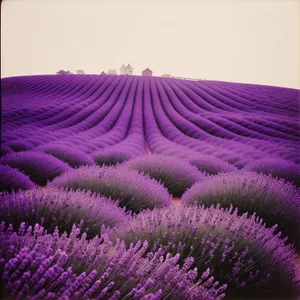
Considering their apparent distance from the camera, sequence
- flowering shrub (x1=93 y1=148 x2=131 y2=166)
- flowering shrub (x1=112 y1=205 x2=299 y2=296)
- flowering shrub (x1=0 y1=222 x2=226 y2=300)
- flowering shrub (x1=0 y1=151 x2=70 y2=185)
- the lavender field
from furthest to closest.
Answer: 1. flowering shrub (x1=93 y1=148 x2=131 y2=166)
2. flowering shrub (x1=0 y1=151 x2=70 y2=185)
3. flowering shrub (x1=112 y1=205 x2=299 y2=296)
4. the lavender field
5. flowering shrub (x1=0 y1=222 x2=226 y2=300)

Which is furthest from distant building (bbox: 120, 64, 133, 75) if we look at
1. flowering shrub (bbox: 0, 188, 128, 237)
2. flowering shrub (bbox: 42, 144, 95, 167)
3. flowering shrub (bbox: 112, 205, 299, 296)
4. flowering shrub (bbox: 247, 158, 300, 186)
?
flowering shrub (bbox: 247, 158, 300, 186)

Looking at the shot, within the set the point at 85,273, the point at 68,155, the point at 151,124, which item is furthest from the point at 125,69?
the point at 151,124

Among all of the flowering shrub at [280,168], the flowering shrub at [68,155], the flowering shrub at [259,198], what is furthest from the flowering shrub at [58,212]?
the flowering shrub at [68,155]

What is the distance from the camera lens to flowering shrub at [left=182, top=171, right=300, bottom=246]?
98.7 inches

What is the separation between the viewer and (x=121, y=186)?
2.95 m

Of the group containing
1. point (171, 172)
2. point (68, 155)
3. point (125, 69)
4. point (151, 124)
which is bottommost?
point (171, 172)

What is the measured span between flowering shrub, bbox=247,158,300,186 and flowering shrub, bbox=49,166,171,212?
161 centimetres

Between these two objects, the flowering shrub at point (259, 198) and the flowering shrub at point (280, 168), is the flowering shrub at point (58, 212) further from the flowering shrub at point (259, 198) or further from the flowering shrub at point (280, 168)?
the flowering shrub at point (280, 168)

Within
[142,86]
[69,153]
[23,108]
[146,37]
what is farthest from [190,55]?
[142,86]

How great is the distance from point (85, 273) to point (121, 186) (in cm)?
186

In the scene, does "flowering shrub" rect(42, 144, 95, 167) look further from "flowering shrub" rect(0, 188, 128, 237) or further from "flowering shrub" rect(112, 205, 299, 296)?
"flowering shrub" rect(112, 205, 299, 296)

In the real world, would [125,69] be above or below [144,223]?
above

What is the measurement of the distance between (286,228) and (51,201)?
6.51 feet

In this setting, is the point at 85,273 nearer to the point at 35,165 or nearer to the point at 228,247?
the point at 228,247
